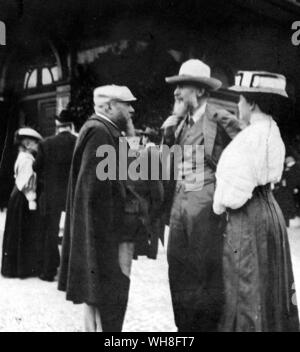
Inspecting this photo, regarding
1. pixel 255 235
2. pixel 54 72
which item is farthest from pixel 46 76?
pixel 255 235

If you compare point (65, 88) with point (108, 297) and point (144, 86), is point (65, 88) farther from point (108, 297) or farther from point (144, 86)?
point (108, 297)

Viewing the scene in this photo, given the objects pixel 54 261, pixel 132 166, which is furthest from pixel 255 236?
pixel 54 261

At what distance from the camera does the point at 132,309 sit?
3.31 m

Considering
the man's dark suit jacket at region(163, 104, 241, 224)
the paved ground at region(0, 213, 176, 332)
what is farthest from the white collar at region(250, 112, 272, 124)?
the paved ground at region(0, 213, 176, 332)

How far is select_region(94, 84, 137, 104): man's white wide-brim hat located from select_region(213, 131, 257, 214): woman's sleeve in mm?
798

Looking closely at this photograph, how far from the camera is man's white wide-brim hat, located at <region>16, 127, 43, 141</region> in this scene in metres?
3.61

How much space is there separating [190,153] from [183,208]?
35 centimetres

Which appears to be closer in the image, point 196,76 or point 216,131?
point 216,131

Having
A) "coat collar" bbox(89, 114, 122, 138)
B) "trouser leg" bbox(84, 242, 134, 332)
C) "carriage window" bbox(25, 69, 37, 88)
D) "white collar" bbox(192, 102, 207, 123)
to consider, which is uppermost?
"carriage window" bbox(25, 69, 37, 88)

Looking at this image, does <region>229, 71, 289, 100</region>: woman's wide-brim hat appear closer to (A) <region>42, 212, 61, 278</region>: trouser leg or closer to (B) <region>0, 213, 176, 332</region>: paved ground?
(B) <region>0, 213, 176, 332</region>: paved ground

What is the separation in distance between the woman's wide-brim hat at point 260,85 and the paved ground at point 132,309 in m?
1.17

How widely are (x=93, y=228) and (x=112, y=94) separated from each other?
91 cm

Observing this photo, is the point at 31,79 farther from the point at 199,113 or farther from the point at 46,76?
the point at 199,113

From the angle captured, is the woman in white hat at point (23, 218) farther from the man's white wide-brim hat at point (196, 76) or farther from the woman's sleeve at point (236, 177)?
the woman's sleeve at point (236, 177)
